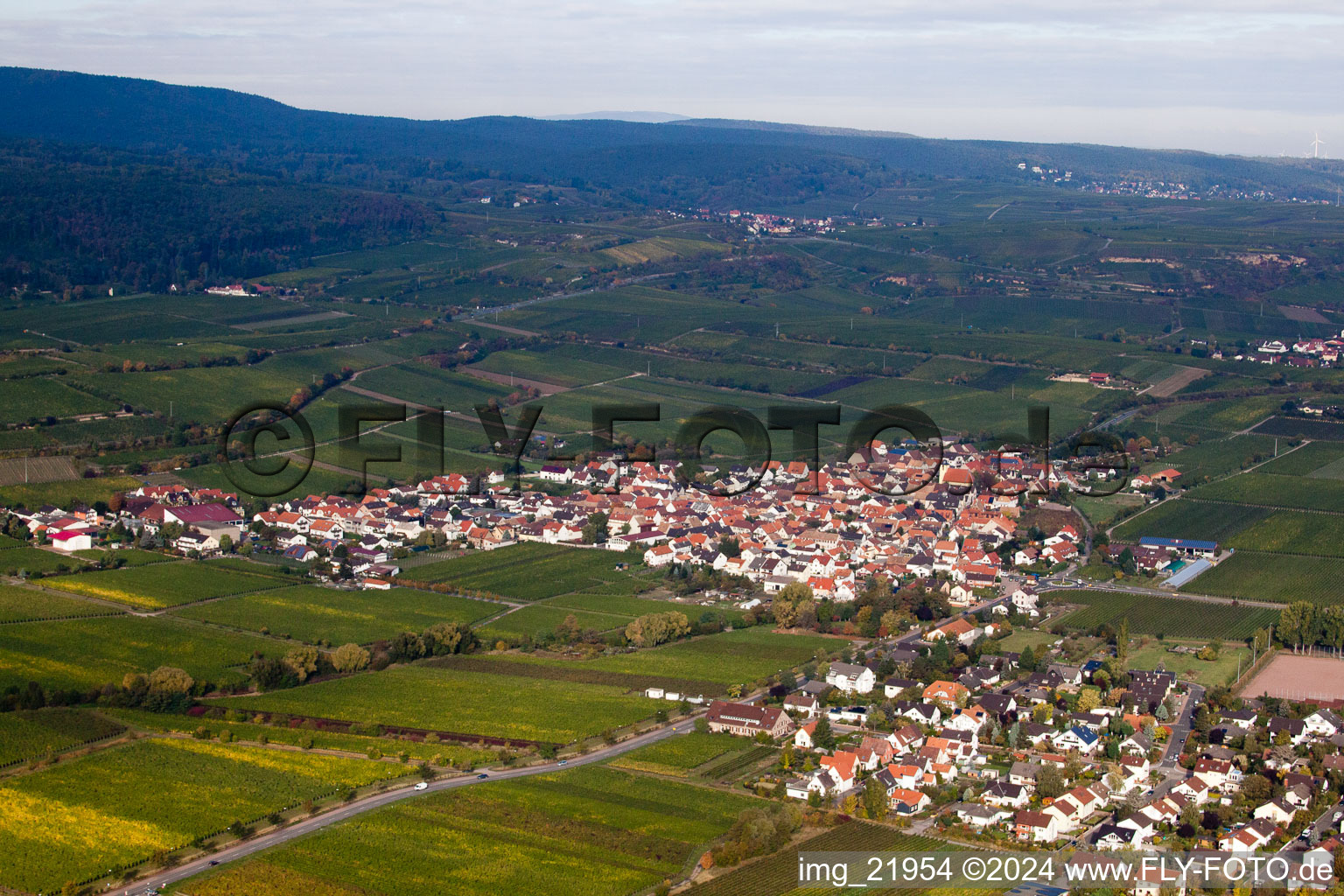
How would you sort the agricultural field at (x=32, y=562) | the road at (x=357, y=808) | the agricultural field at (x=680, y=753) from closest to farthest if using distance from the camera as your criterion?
the road at (x=357, y=808)
the agricultural field at (x=680, y=753)
the agricultural field at (x=32, y=562)

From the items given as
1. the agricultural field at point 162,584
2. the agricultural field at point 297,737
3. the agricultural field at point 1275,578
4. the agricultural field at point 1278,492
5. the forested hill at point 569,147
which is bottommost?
the agricultural field at point 297,737

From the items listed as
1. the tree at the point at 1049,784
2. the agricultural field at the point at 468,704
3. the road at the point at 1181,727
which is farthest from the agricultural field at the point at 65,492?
the road at the point at 1181,727

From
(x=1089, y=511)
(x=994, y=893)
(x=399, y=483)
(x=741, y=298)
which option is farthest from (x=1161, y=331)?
(x=994, y=893)

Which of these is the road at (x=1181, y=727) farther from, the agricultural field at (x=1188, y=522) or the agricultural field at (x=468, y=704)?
the agricultural field at (x=1188, y=522)

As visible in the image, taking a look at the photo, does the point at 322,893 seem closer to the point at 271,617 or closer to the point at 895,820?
the point at 895,820

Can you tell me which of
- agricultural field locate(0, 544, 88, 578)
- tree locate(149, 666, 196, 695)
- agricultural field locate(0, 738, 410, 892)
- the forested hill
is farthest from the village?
the forested hill

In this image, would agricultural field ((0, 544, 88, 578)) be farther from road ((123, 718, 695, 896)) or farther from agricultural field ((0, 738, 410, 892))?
road ((123, 718, 695, 896))

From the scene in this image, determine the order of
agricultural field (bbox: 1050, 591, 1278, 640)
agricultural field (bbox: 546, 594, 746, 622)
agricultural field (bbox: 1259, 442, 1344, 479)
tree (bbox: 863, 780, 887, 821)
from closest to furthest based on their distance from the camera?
tree (bbox: 863, 780, 887, 821) → agricultural field (bbox: 1050, 591, 1278, 640) → agricultural field (bbox: 546, 594, 746, 622) → agricultural field (bbox: 1259, 442, 1344, 479)
